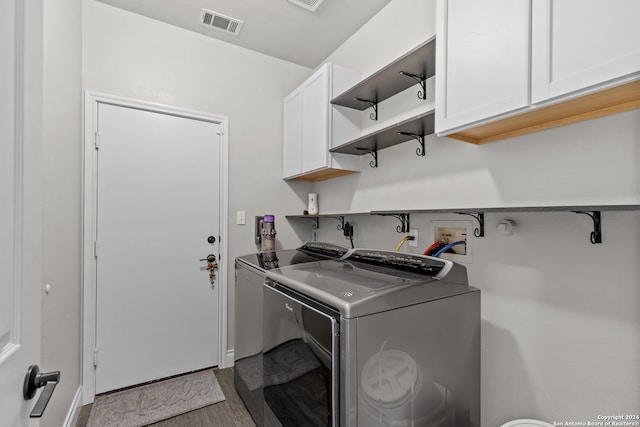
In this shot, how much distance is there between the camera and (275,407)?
156 cm

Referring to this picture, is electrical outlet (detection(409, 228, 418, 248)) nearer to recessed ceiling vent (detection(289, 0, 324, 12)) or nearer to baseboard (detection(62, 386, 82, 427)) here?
recessed ceiling vent (detection(289, 0, 324, 12))

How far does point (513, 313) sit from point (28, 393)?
1.69 metres

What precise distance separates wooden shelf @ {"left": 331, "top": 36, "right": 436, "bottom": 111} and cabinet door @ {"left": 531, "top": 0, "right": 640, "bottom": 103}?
0.55 metres

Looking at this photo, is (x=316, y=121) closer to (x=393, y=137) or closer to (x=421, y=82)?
(x=393, y=137)

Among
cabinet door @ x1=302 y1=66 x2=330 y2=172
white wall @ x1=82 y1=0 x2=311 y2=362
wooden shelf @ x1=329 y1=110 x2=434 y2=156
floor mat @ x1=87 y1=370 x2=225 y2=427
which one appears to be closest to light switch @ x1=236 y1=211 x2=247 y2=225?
white wall @ x1=82 y1=0 x2=311 y2=362

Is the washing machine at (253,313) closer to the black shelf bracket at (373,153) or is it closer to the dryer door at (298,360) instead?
the dryer door at (298,360)

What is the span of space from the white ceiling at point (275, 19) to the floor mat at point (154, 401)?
277cm

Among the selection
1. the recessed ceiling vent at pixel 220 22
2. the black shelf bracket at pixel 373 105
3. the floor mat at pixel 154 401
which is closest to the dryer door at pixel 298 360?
the floor mat at pixel 154 401

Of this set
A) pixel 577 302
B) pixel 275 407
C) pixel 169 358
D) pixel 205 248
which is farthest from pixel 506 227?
pixel 169 358

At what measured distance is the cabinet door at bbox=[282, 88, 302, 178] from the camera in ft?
8.54

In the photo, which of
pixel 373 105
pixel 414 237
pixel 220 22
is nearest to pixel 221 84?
pixel 220 22

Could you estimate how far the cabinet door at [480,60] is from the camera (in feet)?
3.61

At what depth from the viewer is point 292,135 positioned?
8.89 feet

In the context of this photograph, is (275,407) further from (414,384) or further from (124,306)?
(124,306)
